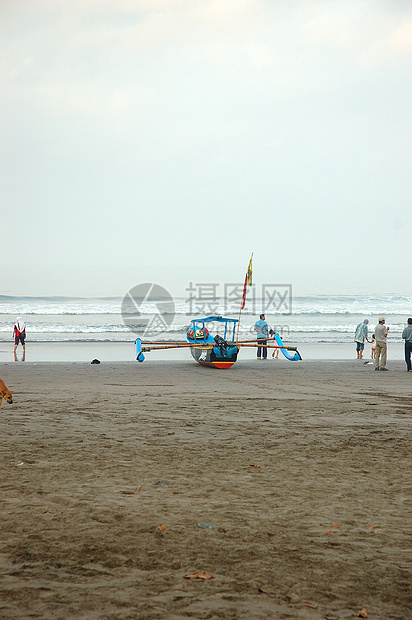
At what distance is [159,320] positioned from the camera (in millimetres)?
39031

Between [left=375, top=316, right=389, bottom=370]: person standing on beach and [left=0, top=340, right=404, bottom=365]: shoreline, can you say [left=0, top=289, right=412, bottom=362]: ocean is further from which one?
[left=375, top=316, right=389, bottom=370]: person standing on beach

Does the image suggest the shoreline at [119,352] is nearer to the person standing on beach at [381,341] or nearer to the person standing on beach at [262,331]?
the person standing on beach at [262,331]

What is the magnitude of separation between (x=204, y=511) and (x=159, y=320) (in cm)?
3493

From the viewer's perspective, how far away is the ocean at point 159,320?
80.5 ft

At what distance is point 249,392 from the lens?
447 inches

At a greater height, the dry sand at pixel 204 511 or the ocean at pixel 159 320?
the ocean at pixel 159 320

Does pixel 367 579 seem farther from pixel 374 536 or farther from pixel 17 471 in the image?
pixel 17 471

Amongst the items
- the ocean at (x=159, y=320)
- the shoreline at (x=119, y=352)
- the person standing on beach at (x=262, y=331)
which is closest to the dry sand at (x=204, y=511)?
the shoreline at (x=119, y=352)

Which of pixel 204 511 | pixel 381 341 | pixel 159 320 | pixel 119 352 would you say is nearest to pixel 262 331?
pixel 381 341

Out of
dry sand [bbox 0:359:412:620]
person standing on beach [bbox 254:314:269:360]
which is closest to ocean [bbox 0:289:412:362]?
person standing on beach [bbox 254:314:269:360]

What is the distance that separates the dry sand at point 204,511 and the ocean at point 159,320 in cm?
1258

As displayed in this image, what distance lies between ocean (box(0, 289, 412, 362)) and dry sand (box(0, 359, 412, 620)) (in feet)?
41.3

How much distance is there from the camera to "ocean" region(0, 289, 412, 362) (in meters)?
24.5

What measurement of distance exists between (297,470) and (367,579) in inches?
88.7
